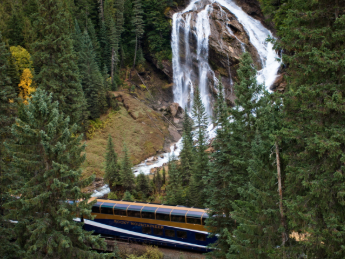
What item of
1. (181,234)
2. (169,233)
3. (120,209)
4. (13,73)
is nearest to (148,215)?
(169,233)

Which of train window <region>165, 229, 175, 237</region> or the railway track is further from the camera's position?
train window <region>165, 229, 175, 237</region>

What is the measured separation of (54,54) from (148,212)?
15006 millimetres

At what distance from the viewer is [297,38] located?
931 centimetres

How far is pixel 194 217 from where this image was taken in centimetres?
1977

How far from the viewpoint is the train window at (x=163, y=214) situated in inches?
810

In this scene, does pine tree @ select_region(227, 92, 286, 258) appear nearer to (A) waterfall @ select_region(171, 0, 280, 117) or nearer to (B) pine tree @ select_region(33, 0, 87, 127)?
(B) pine tree @ select_region(33, 0, 87, 127)

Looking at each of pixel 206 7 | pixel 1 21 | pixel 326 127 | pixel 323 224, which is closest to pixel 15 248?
pixel 323 224

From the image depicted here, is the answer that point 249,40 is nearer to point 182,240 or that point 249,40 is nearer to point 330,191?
point 182,240

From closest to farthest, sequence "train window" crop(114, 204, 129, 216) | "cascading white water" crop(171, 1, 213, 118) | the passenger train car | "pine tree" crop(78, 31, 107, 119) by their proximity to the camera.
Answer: the passenger train car
"train window" crop(114, 204, 129, 216)
"pine tree" crop(78, 31, 107, 119)
"cascading white water" crop(171, 1, 213, 118)

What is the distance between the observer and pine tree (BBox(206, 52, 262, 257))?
15.3 metres

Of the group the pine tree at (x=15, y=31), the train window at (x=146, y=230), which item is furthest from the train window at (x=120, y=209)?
the pine tree at (x=15, y=31)

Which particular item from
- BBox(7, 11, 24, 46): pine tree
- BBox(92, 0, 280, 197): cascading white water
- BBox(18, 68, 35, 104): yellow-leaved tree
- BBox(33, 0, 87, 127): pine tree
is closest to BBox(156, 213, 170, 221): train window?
BBox(33, 0, 87, 127): pine tree

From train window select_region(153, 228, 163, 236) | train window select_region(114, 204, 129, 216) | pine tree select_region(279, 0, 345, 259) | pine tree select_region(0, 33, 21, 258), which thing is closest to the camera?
pine tree select_region(279, 0, 345, 259)

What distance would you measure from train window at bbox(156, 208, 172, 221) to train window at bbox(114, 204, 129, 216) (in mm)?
2785
